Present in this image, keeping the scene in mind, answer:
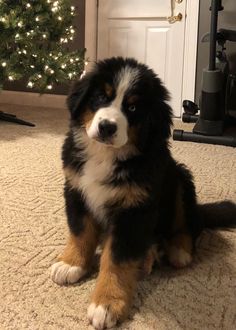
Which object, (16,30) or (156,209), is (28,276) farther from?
(16,30)

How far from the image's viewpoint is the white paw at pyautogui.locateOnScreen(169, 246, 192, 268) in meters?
1.38

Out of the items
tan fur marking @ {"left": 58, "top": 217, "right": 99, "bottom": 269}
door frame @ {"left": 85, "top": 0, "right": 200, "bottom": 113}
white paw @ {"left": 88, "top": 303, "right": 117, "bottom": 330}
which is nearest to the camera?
white paw @ {"left": 88, "top": 303, "right": 117, "bottom": 330}

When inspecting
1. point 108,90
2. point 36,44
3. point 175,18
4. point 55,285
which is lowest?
point 55,285

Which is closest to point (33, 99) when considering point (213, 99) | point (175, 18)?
point (175, 18)

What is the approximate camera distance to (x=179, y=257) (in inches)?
54.5

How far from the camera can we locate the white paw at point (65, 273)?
1.27 m

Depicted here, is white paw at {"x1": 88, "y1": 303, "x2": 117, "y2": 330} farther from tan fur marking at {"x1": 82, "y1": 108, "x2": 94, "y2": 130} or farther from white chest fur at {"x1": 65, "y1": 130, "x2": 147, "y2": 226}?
tan fur marking at {"x1": 82, "y1": 108, "x2": 94, "y2": 130}

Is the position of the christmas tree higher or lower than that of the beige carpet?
higher

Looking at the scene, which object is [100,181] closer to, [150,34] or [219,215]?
[219,215]

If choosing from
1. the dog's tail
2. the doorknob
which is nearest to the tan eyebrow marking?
the dog's tail

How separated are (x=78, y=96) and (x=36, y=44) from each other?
2085 mm

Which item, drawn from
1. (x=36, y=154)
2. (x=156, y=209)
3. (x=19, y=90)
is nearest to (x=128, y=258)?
(x=156, y=209)

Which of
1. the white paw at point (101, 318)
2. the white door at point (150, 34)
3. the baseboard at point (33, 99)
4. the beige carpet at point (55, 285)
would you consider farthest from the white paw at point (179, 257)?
the baseboard at point (33, 99)

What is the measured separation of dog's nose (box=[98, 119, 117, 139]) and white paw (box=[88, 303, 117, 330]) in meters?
0.45
